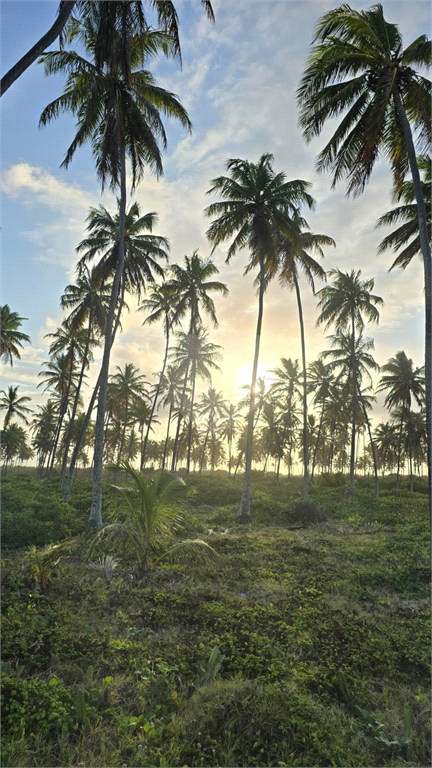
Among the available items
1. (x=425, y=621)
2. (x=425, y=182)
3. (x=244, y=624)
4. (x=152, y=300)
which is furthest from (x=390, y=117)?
(x=152, y=300)

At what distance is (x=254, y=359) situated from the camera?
1862 cm

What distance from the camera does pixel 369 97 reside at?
9.89m

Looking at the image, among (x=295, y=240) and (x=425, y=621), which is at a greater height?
(x=295, y=240)

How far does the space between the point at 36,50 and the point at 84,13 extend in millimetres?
5119

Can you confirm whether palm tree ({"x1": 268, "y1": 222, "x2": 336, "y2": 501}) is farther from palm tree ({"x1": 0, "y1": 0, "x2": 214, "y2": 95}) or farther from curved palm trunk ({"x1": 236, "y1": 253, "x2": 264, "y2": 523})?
palm tree ({"x1": 0, "y1": 0, "x2": 214, "y2": 95})

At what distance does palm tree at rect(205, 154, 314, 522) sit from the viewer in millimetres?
17484

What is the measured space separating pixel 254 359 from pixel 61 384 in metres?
20.4

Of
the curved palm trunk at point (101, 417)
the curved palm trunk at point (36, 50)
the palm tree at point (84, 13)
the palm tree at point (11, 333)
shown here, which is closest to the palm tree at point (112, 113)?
the curved palm trunk at point (101, 417)

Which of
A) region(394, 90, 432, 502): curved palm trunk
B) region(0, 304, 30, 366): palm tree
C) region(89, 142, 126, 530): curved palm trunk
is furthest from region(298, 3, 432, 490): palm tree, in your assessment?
region(0, 304, 30, 366): palm tree

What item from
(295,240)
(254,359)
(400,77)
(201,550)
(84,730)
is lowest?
(84,730)

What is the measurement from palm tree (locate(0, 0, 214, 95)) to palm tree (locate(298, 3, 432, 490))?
3.67m

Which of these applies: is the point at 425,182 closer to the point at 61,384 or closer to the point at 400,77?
the point at 400,77

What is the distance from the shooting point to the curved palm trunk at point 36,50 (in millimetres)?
5801

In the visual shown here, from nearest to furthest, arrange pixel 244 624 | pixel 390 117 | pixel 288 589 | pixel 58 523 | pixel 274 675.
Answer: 1. pixel 274 675
2. pixel 244 624
3. pixel 288 589
4. pixel 390 117
5. pixel 58 523
